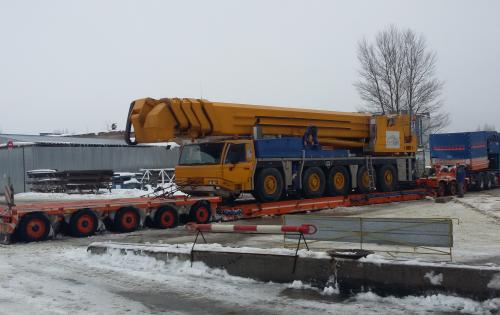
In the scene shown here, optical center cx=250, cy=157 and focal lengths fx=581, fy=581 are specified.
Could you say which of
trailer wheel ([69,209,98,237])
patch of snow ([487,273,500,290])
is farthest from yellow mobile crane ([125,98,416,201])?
patch of snow ([487,273,500,290])

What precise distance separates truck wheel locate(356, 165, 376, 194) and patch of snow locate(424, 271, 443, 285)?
13748mm

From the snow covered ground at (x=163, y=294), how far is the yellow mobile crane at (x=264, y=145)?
630 cm

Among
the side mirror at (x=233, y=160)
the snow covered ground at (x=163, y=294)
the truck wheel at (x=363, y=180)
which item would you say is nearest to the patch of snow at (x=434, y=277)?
the snow covered ground at (x=163, y=294)

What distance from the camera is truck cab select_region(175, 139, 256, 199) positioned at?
54.4 ft

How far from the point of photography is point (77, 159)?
128 feet

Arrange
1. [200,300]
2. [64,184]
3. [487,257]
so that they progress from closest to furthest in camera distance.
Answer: [200,300], [487,257], [64,184]

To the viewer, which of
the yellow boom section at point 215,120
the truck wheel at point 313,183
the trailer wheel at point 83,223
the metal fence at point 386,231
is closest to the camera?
the metal fence at point 386,231

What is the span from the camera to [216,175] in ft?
54.4

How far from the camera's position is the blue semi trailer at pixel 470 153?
28.3 metres

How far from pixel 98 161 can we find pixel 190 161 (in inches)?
964

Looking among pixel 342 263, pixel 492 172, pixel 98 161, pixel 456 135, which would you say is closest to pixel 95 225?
pixel 342 263

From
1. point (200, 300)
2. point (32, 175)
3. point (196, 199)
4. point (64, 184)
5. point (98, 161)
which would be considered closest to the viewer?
point (200, 300)

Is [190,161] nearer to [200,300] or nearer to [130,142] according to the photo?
[130,142]

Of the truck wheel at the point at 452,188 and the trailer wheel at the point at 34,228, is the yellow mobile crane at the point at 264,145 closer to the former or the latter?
the trailer wheel at the point at 34,228
